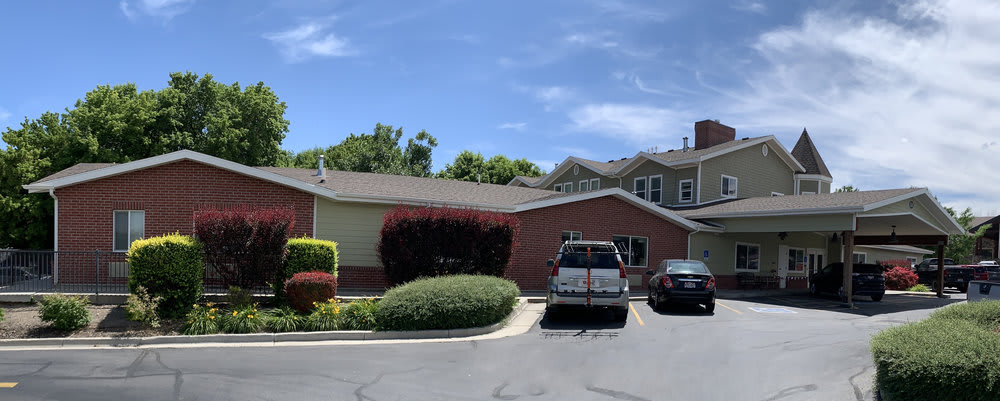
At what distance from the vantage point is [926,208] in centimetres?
2522

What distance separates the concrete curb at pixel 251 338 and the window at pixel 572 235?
9.41m

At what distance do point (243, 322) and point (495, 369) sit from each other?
579 cm

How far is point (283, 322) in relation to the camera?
12.7m

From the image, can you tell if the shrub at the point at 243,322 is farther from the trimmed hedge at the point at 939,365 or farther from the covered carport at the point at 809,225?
the covered carport at the point at 809,225

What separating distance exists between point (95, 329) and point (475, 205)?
36.6 ft

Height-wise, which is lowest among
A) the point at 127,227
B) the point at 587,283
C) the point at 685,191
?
the point at 587,283

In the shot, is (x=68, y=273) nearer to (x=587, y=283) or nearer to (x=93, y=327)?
(x=93, y=327)

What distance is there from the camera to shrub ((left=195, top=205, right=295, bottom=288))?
14.4 m

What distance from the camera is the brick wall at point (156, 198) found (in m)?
17.3

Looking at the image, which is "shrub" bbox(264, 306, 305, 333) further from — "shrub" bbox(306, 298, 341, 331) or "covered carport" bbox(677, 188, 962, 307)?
"covered carport" bbox(677, 188, 962, 307)

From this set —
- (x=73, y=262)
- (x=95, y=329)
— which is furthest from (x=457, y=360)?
(x=73, y=262)

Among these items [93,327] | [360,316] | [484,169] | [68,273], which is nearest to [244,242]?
[93,327]

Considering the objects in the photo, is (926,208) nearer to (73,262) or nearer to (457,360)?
(457,360)

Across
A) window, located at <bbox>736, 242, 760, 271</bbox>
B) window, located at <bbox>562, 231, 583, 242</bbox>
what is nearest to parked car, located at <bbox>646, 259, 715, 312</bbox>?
window, located at <bbox>562, 231, 583, 242</bbox>
